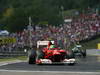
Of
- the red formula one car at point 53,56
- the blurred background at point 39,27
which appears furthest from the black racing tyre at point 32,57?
the blurred background at point 39,27

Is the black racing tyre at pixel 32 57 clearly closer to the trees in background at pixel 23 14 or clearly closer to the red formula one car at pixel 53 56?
the red formula one car at pixel 53 56

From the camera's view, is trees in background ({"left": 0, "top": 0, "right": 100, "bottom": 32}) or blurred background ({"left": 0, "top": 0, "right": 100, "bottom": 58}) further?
trees in background ({"left": 0, "top": 0, "right": 100, "bottom": 32})

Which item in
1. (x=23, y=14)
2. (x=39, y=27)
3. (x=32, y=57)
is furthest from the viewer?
(x=23, y=14)

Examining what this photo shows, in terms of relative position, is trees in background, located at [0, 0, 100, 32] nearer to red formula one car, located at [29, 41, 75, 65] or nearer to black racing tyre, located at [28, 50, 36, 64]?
black racing tyre, located at [28, 50, 36, 64]

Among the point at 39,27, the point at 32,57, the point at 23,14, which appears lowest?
the point at 32,57

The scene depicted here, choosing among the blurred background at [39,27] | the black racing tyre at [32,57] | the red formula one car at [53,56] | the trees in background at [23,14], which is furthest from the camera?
the trees in background at [23,14]

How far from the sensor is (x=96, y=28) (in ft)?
145

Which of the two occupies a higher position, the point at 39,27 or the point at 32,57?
the point at 39,27

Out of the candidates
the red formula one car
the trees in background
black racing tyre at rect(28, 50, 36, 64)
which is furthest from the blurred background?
the red formula one car

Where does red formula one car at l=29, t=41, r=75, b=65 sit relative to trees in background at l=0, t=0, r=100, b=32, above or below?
below

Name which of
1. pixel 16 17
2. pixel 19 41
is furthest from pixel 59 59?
pixel 16 17

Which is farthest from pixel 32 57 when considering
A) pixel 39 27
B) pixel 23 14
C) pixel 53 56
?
pixel 23 14

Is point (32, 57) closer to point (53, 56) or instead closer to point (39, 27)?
point (53, 56)

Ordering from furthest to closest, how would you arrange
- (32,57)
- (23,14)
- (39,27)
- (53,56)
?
(23,14) → (39,27) → (32,57) → (53,56)
